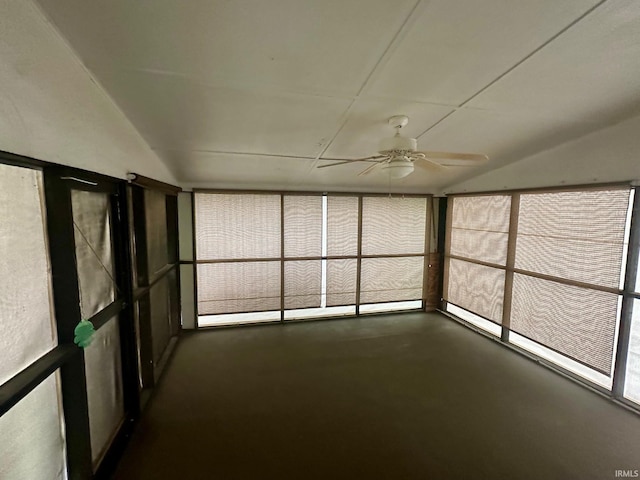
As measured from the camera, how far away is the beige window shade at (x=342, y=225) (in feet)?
16.5

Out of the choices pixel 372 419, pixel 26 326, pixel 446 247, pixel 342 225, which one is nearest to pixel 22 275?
pixel 26 326

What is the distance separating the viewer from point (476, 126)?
269cm

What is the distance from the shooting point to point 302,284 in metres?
5.06

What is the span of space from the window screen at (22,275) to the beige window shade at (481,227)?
502 centimetres

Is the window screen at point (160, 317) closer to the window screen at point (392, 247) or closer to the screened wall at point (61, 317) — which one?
the screened wall at point (61, 317)

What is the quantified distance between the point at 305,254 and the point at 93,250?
336 cm

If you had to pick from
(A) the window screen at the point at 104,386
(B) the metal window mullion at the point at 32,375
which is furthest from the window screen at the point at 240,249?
(B) the metal window mullion at the point at 32,375

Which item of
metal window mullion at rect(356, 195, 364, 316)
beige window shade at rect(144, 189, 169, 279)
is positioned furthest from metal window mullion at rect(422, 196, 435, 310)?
beige window shade at rect(144, 189, 169, 279)

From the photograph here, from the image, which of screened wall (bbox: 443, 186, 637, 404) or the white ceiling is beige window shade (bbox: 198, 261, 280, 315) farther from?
screened wall (bbox: 443, 186, 637, 404)

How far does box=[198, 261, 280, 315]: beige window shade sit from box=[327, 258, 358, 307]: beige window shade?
3.24 ft

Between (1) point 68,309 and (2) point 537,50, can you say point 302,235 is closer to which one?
(1) point 68,309

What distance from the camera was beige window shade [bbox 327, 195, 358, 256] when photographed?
503 centimetres

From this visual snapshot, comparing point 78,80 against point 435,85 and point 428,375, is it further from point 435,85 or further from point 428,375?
point 428,375

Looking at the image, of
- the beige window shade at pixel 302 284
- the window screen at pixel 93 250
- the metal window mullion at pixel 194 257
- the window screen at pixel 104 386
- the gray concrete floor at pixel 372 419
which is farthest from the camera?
the beige window shade at pixel 302 284
